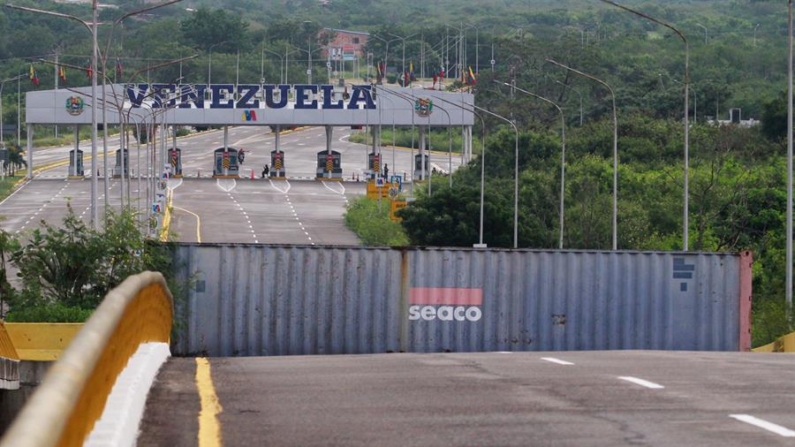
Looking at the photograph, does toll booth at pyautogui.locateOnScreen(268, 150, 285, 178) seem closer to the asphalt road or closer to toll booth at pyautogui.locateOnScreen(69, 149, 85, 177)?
toll booth at pyautogui.locateOnScreen(69, 149, 85, 177)

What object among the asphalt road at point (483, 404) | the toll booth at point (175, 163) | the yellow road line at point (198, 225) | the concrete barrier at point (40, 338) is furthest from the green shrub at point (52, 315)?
the toll booth at point (175, 163)

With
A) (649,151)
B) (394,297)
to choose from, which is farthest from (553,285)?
(649,151)

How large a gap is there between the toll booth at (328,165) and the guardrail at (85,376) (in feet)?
319

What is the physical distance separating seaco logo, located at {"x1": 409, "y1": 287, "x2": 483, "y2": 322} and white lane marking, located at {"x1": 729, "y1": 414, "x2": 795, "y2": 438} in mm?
16523

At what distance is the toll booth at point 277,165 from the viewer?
110606 millimetres

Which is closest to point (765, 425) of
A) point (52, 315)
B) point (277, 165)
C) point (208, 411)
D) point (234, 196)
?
point (208, 411)

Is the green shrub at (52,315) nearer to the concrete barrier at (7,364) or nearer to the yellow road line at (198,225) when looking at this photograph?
the concrete barrier at (7,364)

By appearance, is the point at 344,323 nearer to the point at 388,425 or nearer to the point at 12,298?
the point at 12,298

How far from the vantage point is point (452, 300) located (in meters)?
27.0

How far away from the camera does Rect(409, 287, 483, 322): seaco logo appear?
26938 mm

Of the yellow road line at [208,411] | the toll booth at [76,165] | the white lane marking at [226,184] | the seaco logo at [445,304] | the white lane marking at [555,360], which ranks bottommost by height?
the seaco logo at [445,304]

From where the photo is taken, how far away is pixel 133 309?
1177 centimetres

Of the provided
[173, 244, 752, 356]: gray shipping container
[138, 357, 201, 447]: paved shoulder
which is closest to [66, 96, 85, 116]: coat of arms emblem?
[173, 244, 752, 356]: gray shipping container

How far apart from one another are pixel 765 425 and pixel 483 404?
2.13 meters
